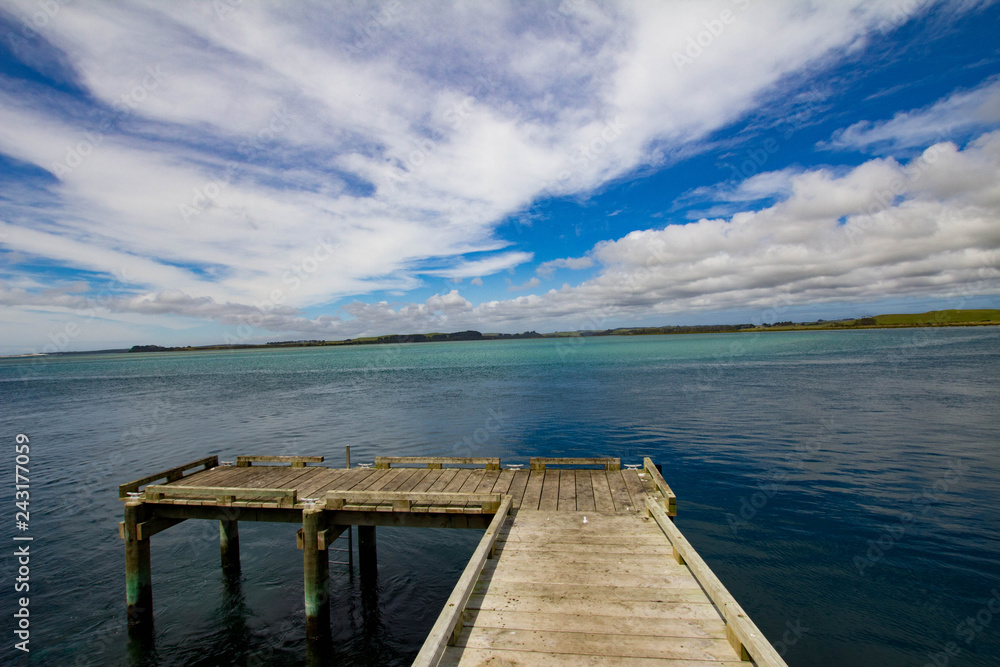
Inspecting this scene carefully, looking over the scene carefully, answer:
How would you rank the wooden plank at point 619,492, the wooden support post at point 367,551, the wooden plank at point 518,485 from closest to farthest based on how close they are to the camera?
the wooden plank at point 619,492
the wooden plank at point 518,485
the wooden support post at point 367,551

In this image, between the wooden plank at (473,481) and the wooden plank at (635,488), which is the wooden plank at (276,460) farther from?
the wooden plank at (635,488)

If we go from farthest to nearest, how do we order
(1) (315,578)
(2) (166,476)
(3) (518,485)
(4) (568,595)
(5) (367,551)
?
(5) (367,551) < (2) (166,476) < (3) (518,485) < (1) (315,578) < (4) (568,595)

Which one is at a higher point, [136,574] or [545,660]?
[545,660]

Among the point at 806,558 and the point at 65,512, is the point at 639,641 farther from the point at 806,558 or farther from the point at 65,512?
the point at 65,512

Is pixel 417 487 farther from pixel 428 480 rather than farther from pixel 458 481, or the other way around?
pixel 458 481

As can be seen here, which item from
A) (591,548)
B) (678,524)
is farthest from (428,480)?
(678,524)

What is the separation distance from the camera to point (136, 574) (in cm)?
1180

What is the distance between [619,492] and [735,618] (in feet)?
19.8

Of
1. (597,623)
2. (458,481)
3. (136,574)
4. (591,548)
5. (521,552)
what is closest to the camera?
(597,623)

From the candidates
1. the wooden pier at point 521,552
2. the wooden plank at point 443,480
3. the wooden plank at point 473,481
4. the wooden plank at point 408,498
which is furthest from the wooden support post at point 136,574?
the wooden plank at point 473,481

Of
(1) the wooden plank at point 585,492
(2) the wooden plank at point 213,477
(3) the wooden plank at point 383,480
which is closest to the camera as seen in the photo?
(1) the wooden plank at point 585,492

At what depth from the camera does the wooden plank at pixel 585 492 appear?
1040cm

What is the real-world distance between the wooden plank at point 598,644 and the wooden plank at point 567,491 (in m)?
4.57

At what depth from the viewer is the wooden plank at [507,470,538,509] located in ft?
35.9
